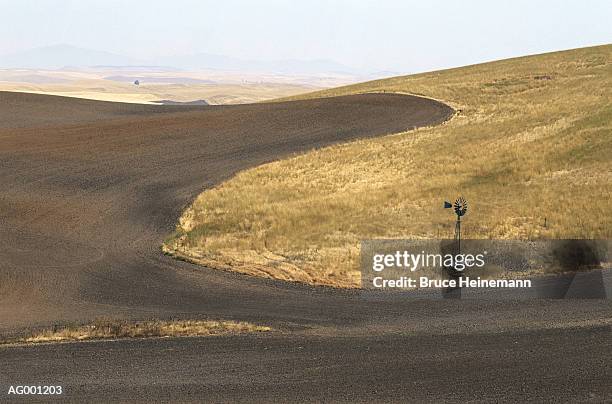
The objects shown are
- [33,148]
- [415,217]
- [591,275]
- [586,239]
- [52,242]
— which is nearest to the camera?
[591,275]

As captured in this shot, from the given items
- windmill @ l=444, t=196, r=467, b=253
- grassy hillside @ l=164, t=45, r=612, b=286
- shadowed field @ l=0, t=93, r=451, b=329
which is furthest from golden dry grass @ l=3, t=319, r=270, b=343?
windmill @ l=444, t=196, r=467, b=253

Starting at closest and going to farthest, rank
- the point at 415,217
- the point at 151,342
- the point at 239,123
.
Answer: the point at 151,342
the point at 415,217
the point at 239,123

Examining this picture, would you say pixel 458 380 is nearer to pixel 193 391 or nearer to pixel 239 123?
pixel 193 391

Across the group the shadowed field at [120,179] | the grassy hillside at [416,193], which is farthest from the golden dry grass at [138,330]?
the grassy hillside at [416,193]

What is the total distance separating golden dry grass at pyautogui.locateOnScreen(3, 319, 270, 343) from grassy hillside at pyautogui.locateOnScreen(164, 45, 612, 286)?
4.49m

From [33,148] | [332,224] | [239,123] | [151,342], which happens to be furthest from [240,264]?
[239,123]

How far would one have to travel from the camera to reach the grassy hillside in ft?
70.3

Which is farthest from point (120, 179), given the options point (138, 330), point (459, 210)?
point (459, 210)

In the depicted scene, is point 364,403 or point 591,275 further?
point 591,275

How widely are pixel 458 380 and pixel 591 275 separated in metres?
7.98

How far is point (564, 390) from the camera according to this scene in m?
11.0

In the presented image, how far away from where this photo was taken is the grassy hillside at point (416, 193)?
21422mm

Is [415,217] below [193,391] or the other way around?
the other way around

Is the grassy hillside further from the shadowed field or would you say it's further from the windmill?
the shadowed field
